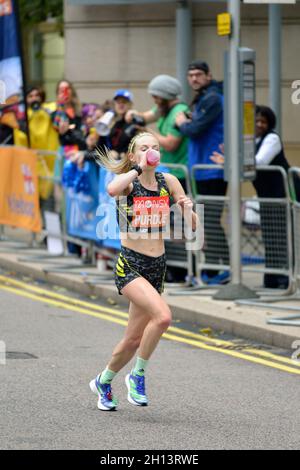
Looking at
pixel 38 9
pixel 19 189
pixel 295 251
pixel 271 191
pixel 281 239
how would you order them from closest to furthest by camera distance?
pixel 295 251, pixel 281 239, pixel 271 191, pixel 19 189, pixel 38 9

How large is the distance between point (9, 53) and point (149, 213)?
873cm

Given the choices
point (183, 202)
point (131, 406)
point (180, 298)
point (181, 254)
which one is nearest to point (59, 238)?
point (181, 254)

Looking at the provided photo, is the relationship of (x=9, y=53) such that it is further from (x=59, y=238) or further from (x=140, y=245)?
(x=140, y=245)

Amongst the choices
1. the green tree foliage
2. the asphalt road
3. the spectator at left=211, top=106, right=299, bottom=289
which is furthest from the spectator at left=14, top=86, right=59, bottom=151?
the green tree foliage

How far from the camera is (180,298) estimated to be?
13.5 metres

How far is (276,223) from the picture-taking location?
13.5 meters

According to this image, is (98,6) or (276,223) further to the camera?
(98,6)

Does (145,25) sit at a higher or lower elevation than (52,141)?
higher

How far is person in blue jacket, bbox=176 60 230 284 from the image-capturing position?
13.8 metres

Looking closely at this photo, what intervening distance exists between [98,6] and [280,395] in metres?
12.3

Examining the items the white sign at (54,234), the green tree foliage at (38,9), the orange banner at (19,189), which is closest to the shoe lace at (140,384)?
the white sign at (54,234)

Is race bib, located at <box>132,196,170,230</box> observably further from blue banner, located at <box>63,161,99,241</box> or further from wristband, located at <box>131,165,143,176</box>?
blue banner, located at <box>63,161,99,241</box>
